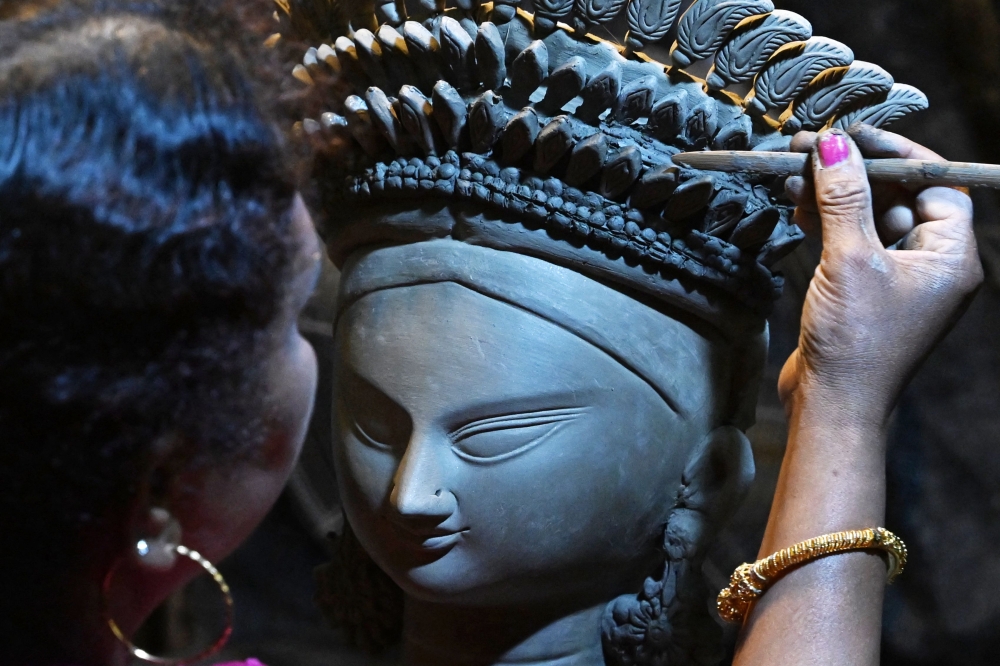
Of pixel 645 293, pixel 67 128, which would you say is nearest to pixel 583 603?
pixel 645 293

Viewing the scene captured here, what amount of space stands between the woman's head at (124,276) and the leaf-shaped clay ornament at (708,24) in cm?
83

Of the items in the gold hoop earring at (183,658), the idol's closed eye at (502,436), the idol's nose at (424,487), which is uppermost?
the gold hoop earring at (183,658)

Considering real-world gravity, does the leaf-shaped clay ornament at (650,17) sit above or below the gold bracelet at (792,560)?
above

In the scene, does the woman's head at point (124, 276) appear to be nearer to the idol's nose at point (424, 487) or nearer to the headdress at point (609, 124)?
the idol's nose at point (424, 487)

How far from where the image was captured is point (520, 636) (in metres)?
1.58

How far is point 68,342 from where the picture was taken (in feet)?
2.35

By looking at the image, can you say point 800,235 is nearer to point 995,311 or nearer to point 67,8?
point 995,311

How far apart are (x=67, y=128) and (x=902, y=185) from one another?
1.10 meters

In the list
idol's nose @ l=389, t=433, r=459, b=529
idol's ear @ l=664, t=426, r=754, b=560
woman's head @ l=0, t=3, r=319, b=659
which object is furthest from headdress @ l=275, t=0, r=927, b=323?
woman's head @ l=0, t=3, r=319, b=659

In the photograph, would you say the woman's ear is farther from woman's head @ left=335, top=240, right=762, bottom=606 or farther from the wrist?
the wrist

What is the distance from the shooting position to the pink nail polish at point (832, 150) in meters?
1.34

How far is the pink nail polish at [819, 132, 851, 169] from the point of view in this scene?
134 centimetres

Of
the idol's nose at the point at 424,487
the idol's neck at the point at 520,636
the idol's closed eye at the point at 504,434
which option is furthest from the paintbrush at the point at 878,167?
the idol's neck at the point at 520,636

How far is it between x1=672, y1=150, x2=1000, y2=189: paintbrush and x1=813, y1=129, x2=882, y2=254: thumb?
3 cm
